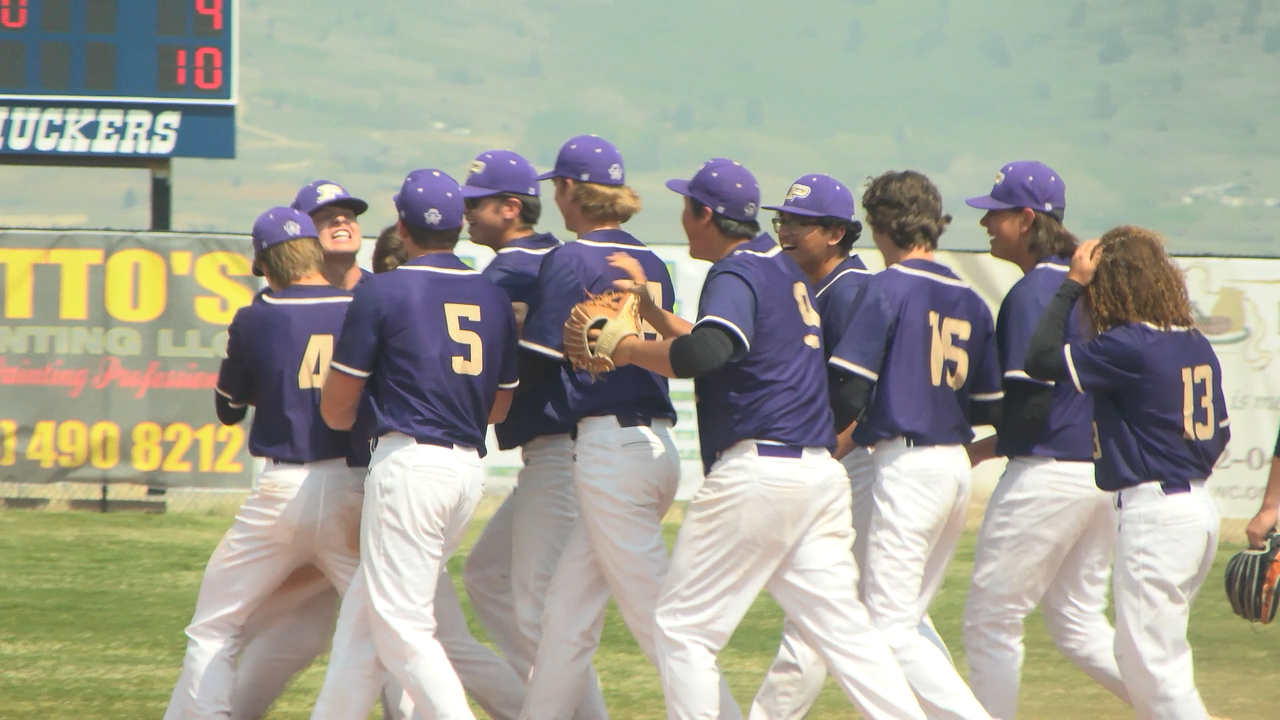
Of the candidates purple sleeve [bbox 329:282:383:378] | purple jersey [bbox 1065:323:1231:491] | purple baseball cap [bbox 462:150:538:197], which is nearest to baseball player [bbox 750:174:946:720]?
purple jersey [bbox 1065:323:1231:491]

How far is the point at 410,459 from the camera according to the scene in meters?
4.86

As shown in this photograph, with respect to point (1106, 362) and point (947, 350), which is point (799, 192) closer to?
point (947, 350)

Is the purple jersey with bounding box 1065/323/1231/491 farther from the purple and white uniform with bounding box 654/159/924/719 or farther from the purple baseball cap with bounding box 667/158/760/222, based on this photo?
the purple baseball cap with bounding box 667/158/760/222

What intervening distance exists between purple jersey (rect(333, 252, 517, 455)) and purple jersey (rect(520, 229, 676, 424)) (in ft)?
1.37

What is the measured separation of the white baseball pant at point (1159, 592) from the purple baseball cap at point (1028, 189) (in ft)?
4.56

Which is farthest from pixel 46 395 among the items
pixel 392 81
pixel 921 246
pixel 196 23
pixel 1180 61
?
pixel 1180 61

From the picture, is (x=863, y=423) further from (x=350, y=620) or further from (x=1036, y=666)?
(x=1036, y=666)

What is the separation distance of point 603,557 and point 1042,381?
1817mm

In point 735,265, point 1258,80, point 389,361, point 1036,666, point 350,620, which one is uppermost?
point 1258,80

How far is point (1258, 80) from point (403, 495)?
4094 cm

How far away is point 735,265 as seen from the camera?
488 centimetres

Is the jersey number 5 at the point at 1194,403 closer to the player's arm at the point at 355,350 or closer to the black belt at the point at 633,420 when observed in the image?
the black belt at the point at 633,420

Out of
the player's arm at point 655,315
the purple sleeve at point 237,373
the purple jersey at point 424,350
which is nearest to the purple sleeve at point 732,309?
the player's arm at point 655,315

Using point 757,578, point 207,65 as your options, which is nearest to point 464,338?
point 757,578
